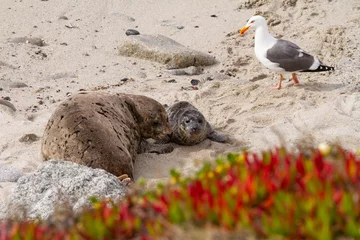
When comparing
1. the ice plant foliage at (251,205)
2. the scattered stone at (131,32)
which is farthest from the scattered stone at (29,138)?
the ice plant foliage at (251,205)

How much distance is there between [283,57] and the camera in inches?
351

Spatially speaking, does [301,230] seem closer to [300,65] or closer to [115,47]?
[300,65]

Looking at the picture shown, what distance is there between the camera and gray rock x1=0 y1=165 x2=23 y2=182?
627cm

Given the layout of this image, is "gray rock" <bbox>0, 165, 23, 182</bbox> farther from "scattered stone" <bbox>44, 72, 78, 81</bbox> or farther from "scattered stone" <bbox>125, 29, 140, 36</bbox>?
"scattered stone" <bbox>125, 29, 140, 36</bbox>

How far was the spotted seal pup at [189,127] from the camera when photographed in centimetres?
775

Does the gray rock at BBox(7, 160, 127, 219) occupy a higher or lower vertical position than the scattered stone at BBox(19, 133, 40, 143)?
higher

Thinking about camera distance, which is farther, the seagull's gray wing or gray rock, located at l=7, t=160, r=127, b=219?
the seagull's gray wing

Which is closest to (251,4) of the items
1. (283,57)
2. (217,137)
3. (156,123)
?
(283,57)

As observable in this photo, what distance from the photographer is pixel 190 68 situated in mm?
10195

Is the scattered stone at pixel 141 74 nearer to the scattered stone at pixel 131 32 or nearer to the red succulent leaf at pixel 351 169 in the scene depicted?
the scattered stone at pixel 131 32

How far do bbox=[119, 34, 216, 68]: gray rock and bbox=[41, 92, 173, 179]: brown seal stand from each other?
2.58m

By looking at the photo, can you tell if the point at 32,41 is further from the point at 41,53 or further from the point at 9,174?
the point at 9,174

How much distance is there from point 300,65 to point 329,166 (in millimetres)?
6165

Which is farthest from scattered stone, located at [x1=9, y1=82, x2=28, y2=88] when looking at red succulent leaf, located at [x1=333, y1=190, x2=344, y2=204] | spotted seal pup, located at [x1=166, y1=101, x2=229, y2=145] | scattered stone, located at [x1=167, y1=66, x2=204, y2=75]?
red succulent leaf, located at [x1=333, y1=190, x2=344, y2=204]
